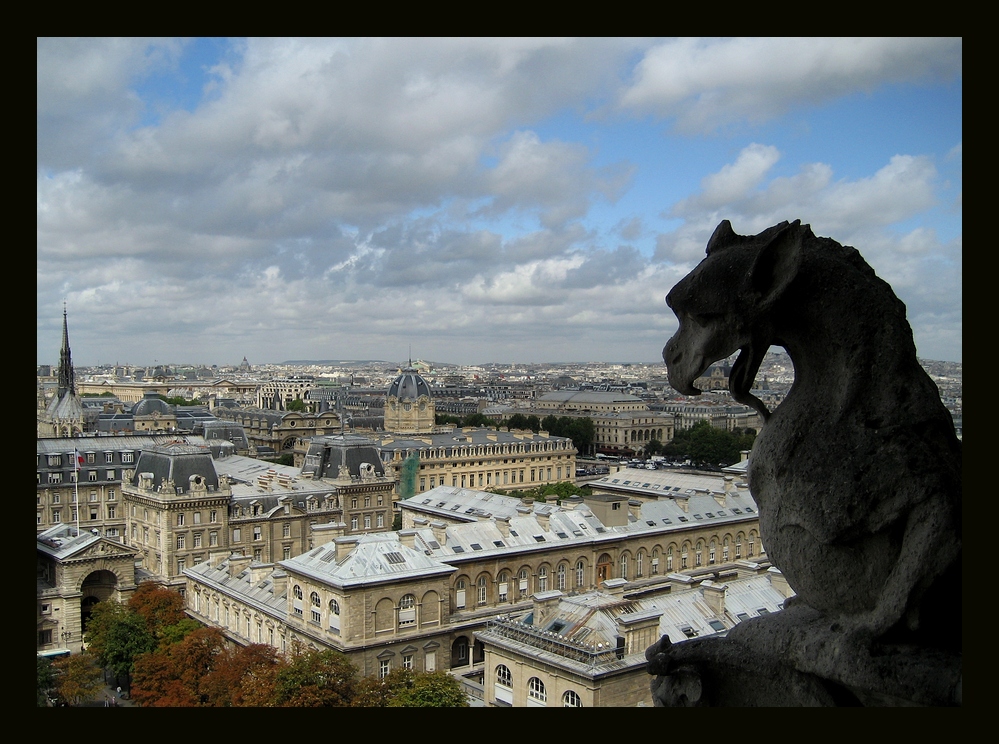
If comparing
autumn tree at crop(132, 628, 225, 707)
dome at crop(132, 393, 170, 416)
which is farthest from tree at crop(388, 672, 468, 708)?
dome at crop(132, 393, 170, 416)

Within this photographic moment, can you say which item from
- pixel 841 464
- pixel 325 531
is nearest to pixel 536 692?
pixel 325 531

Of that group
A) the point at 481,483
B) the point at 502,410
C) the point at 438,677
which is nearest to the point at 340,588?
the point at 438,677

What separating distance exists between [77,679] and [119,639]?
5.50 metres

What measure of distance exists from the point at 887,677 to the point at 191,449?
52812mm

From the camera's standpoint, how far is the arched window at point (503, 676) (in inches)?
1070

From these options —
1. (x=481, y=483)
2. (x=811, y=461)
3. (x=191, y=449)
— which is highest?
(x=811, y=461)

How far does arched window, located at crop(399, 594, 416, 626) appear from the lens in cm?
3466

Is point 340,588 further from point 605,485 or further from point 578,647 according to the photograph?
point 605,485

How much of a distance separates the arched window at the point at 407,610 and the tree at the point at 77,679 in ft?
39.0

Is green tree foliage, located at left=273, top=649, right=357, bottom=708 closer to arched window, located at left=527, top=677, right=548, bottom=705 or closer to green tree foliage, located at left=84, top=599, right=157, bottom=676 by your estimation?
arched window, located at left=527, top=677, right=548, bottom=705

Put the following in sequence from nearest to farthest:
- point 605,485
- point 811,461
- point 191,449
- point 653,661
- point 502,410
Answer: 1. point 811,461
2. point 653,661
3. point 191,449
4. point 605,485
5. point 502,410

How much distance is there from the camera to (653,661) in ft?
21.3

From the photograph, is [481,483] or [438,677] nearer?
[438,677]

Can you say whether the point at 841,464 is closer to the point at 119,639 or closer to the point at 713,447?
the point at 119,639
